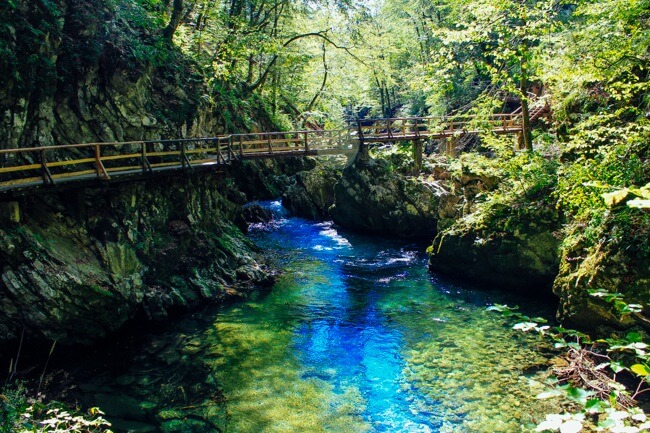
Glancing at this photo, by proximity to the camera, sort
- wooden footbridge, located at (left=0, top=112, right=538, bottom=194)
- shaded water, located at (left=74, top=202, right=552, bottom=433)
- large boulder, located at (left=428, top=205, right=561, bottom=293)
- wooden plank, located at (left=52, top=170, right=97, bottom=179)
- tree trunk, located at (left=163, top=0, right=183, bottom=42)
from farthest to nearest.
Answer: tree trunk, located at (left=163, top=0, right=183, bottom=42) → large boulder, located at (left=428, top=205, right=561, bottom=293) → wooden plank, located at (left=52, top=170, right=97, bottom=179) → wooden footbridge, located at (left=0, top=112, right=538, bottom=194) → shaded water, located at (left=74, top=202, right=552, bottom=433)

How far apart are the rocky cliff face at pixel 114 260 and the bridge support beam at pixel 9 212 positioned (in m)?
0.16

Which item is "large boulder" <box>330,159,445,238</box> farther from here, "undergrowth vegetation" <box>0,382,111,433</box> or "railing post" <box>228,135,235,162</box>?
"undergrowth vegetation" <box>0,382,111,433</box>

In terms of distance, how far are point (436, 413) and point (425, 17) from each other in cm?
3621

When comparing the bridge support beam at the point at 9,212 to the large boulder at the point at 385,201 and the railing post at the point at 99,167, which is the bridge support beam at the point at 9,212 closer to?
the railing post at the point at 99,167

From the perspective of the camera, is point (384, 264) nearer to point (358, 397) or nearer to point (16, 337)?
point (358, 397)

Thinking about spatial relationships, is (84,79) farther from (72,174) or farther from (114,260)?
(114,260)

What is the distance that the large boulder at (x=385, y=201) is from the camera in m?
22.1

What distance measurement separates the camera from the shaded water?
8453 millimetres

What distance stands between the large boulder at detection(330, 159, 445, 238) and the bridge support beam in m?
15.6

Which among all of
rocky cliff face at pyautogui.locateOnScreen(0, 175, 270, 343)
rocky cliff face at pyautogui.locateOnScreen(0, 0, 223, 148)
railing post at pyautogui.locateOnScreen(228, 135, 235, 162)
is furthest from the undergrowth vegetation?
railing post at pyautogui.locateOnScreen(228, 135, 235, 162)

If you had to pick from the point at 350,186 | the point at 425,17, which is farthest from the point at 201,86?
the point at 425,17

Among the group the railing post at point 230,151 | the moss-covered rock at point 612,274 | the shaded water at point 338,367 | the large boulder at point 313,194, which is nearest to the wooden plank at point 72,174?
the shaded water at point 338,367

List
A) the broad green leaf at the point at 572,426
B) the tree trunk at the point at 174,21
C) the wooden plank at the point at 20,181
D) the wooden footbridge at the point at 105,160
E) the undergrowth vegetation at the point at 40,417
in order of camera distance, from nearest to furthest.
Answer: the broad green leaf at the point at 572,426, the undergrowth vegetation at the point at 40,417, the wooden plank at the point at 20,181, the wooden footbridge at the point at 105,160, the tree trunk at the point at 174,21

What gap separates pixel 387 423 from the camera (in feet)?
27.3
